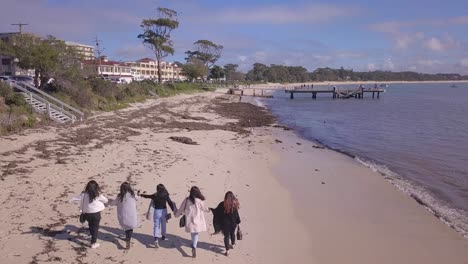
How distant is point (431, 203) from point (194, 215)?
27.8 ft

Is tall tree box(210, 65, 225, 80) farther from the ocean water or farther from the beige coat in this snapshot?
the beige coat

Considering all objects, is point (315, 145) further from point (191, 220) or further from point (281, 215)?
point (191, 220)

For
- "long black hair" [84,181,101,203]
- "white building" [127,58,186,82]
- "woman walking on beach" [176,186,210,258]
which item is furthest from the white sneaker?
"white building" [127,58,186,82]

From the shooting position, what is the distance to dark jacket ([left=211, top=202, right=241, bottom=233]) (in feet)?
25.2

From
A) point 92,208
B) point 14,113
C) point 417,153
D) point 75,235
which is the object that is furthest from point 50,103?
point 417,153

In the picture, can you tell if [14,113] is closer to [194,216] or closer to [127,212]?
[127,212]

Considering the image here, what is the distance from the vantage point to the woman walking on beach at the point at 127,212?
7605 millimetres

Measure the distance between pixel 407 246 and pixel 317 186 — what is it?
5.10 meters

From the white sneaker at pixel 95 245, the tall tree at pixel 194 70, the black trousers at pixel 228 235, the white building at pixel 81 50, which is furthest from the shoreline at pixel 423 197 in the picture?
the tall tree at pixel 194 70

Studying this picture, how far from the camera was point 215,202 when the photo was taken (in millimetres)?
10891

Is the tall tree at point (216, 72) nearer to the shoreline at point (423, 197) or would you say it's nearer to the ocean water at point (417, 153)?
the ocean water at point (417, 153)

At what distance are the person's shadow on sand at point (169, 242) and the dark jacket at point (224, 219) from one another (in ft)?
1.65

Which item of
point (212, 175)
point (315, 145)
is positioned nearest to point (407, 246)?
point (212, 175)

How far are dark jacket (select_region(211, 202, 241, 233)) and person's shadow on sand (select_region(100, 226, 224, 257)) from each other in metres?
0.50
